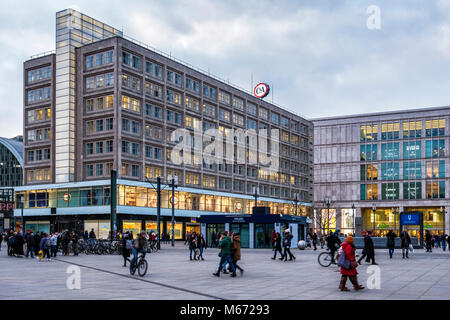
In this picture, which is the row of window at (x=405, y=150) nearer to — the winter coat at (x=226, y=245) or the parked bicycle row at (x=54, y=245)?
the parked bicycle row at (x=54, y=245)

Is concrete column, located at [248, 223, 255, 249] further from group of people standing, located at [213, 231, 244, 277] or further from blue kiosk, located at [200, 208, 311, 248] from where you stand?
group of people standing, located at [213, 231, 244, 277]

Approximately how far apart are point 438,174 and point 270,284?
313ft

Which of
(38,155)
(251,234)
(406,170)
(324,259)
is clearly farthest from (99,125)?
(406,170)

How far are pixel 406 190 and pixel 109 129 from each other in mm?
61915

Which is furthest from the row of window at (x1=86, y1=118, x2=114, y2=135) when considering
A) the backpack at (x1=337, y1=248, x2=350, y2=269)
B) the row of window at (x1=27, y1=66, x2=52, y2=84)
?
the backpack at (x1=337, y1=248, x2=350, y2=269)

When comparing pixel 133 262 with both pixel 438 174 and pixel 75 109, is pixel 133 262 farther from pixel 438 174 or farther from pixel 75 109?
pixel 438 174

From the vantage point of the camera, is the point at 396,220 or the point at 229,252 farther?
the point at 396,220

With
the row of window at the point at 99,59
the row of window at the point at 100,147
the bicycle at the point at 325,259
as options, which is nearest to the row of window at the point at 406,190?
the row of window at the point at 100,147

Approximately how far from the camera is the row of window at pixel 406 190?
10512cm

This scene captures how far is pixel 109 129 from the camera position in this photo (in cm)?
7150

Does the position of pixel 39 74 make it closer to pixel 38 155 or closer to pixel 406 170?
pixel 38 155

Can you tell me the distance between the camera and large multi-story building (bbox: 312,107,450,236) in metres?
106
